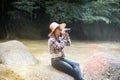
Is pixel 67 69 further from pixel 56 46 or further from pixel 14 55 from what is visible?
pixel 14 55

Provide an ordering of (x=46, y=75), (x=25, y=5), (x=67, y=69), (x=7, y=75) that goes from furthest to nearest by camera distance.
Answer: (x=25, y=5) < (x=67, y=69) < (x=46, y=75) < (x=7, y=75)

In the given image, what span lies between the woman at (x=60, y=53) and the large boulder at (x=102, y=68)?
0.24 metres

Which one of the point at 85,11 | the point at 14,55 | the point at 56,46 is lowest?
the point at 14,55

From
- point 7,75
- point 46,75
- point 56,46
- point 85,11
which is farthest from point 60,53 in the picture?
point 85,11

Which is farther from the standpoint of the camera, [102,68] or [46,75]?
[102,68]

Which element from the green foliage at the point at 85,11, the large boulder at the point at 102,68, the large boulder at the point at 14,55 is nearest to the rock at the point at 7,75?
the large boulder at the point at 102,68

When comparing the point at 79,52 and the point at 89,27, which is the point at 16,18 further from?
the point at 79,52

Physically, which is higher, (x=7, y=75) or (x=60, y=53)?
(x=60, y=53)

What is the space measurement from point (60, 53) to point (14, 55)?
82.5 inches

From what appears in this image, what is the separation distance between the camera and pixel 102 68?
17.1 feet

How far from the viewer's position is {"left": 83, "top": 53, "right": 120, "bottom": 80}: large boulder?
16.8 ft

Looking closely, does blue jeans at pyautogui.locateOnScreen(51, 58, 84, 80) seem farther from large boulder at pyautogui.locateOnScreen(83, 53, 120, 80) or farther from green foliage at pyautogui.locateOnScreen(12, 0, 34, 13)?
green foliage at pyautogui.locateOnScreen(12, 0, 34, 13)

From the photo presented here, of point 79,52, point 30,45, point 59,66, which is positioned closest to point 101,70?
point 59,66

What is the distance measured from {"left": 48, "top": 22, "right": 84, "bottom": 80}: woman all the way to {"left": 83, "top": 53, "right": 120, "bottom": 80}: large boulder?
9.4 inches
